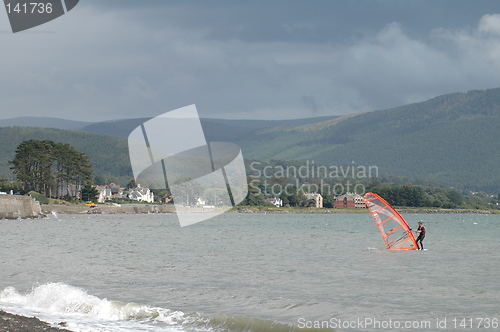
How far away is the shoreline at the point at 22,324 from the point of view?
46.0 feet

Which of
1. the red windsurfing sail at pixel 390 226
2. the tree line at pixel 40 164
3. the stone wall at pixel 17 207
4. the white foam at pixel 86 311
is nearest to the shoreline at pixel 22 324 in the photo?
the white foam at pixel 86 311

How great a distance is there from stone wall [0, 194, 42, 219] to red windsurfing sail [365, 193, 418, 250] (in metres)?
54.6

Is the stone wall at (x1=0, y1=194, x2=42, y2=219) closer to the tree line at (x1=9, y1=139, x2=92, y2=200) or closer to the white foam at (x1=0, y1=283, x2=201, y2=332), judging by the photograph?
the tree line at (x1=9, y1=139, x2=92, y2=200)

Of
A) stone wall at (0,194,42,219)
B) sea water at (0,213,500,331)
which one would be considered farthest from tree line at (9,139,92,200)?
sea water at (0,213,500,331)

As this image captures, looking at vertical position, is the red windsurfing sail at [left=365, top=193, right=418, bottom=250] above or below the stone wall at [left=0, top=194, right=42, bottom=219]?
below

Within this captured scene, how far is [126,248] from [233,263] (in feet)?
34.9

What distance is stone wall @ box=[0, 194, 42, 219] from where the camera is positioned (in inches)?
3141

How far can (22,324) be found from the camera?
47.9 feet

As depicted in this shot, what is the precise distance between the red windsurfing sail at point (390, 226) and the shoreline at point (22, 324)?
22.5m

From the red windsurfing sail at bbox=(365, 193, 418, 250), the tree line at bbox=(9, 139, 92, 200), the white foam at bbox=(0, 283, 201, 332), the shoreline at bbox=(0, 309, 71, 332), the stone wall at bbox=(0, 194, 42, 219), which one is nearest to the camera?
the shoreline at bbox=(0, 309, 71, 332)

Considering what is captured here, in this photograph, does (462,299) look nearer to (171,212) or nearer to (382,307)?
(382,307)

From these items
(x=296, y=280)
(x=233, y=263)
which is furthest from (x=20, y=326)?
(x=233, y=263)

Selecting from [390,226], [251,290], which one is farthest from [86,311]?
[390,226]

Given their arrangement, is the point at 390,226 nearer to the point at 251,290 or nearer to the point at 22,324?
the point at 251,290
